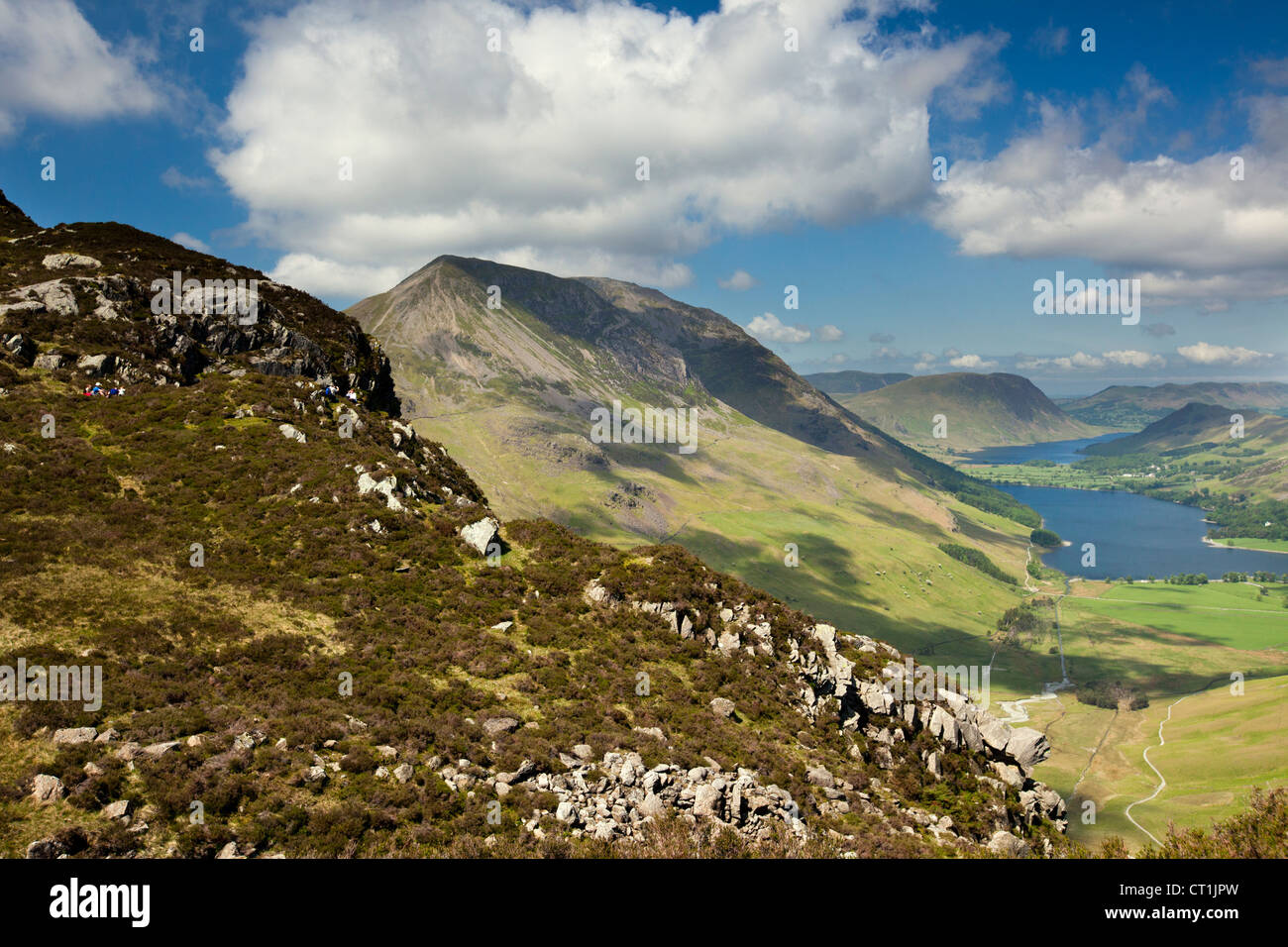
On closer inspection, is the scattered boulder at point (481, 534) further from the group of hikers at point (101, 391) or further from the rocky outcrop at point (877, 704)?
the group of hikers at point (101, 391)

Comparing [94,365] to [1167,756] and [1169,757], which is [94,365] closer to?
[1169,757]

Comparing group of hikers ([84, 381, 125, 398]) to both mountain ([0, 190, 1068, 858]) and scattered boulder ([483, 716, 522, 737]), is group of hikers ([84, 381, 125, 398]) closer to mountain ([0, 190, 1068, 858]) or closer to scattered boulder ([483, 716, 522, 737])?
mountain ([0, 190, 1068, 858])

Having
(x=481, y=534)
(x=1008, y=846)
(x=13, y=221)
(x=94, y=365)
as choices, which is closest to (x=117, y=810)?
A: (x=481, y=534)

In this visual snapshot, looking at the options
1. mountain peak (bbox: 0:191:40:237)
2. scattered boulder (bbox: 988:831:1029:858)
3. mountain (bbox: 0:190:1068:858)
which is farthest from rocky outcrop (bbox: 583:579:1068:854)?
mountain peak (bbox: 0:191:40:237)

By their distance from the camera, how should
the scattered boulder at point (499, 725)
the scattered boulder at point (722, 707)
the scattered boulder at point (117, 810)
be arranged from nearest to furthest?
the scattered boulder at point (117, 810) → the scattered boulder at point (499, 725) → the scattered boulder at point (722, 707)

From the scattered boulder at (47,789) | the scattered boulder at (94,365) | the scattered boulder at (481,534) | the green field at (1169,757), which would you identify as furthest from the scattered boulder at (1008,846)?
the green field at (1169,757)

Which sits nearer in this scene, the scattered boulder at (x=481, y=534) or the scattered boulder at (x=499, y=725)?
the scattered boulder at (x=499, y=725)
